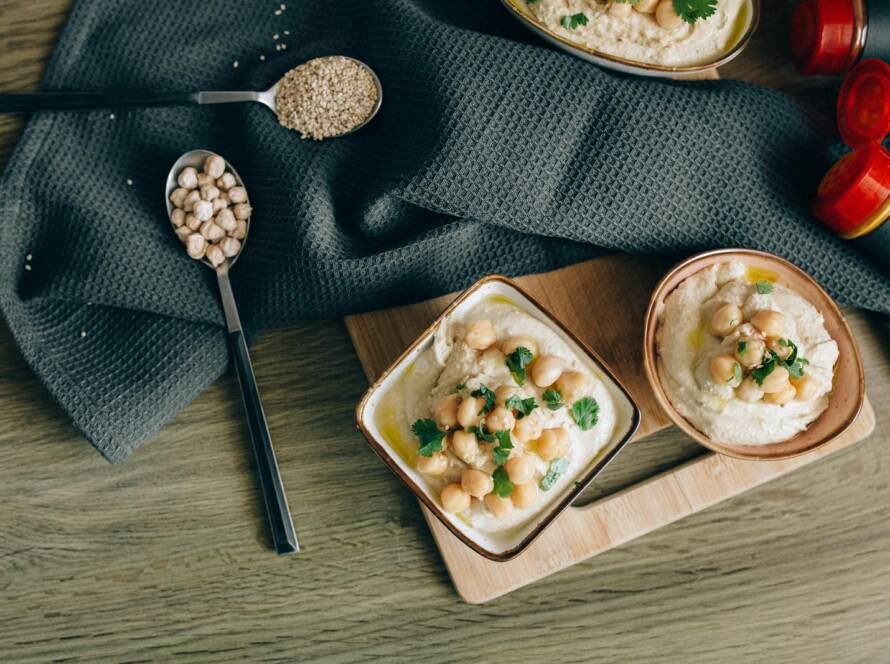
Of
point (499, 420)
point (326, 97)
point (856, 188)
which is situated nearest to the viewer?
point (499, 420)

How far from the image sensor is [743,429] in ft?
4.49

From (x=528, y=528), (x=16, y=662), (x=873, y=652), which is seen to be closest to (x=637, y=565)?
(x=528, y=528)

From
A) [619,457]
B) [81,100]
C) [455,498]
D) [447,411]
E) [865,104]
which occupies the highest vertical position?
[865,104]

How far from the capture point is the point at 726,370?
1299mm

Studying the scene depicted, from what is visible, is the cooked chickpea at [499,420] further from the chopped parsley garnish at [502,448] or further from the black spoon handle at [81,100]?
the black spoon handle at [81,100]

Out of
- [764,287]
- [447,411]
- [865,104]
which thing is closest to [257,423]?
[447,411]

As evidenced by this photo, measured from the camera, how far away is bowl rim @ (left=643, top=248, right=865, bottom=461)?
137 cm

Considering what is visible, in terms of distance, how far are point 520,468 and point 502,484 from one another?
0.15ft

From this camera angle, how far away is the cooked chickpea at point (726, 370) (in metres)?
1.30

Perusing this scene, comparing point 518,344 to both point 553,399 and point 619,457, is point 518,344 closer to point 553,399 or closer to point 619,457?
point 553,399

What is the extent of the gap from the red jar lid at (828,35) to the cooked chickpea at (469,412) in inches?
38.8

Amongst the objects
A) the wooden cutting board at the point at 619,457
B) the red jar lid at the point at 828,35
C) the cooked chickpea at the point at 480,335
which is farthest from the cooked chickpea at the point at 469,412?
the red jar lid at the point at 828,35

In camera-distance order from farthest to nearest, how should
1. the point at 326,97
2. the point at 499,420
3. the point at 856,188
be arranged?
the point at 326,97 → the point at 856,188 → the point at 499,420

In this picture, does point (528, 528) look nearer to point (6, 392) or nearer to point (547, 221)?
point (547, 221)
